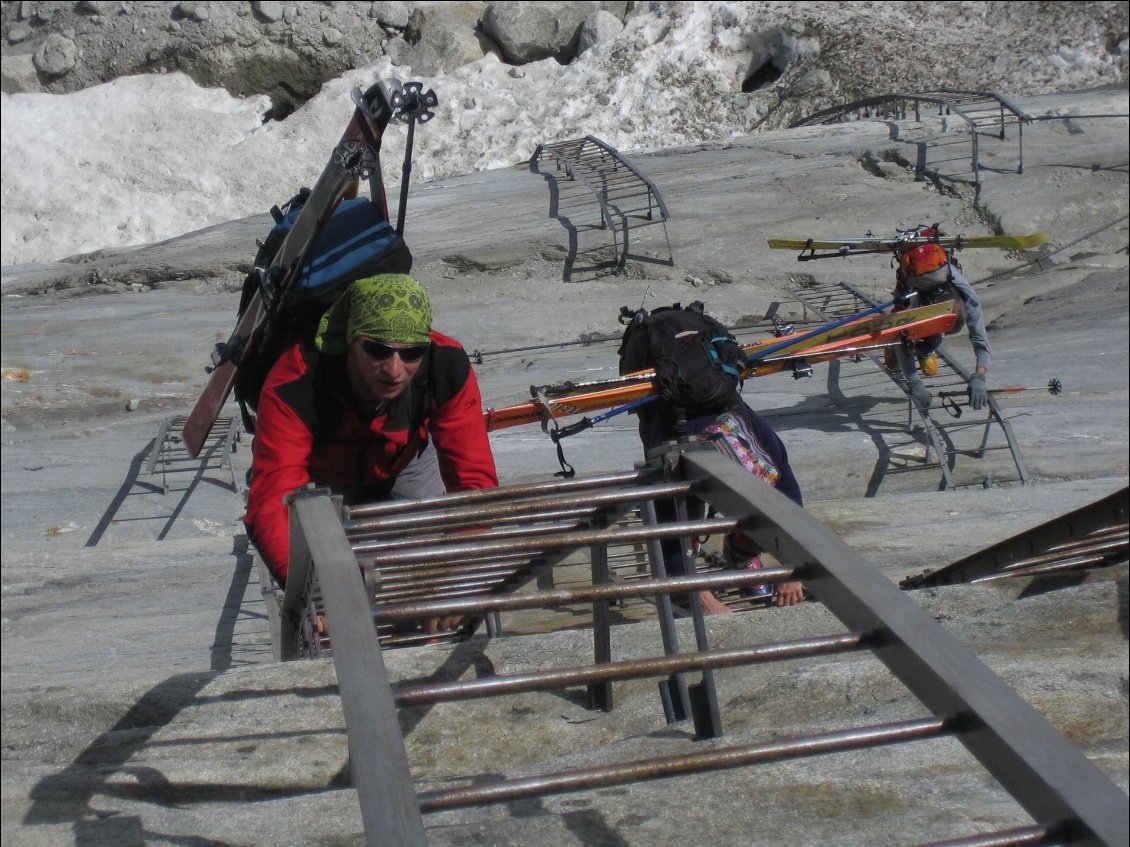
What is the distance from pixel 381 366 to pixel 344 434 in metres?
0.40

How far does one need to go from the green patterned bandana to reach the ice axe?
6200 mm

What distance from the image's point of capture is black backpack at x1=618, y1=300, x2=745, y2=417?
470 centimetres

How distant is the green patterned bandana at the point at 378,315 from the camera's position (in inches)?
126

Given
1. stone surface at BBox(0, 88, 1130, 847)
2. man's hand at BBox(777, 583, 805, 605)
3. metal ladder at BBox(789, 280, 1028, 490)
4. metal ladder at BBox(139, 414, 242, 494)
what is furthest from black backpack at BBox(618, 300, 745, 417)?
metal ladder at BBox(139, 414, 242, 494)

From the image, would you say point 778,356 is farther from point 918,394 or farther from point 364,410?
point 364,410

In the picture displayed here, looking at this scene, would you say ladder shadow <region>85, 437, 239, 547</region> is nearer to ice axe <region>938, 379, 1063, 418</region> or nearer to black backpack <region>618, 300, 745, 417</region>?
black backpack <region>618, 300, 745, 417</region>

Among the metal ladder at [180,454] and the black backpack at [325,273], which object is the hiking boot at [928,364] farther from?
the black backpack at [325,273]

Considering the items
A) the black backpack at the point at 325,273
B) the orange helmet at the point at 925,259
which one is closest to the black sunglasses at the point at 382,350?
the black backpack at the point at 325,273

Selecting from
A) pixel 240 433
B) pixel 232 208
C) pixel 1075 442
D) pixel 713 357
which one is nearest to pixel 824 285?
pixel 1075 442

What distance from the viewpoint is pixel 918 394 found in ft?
28.5

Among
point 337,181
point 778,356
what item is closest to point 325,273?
point 337,181

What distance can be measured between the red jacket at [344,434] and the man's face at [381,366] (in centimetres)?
11

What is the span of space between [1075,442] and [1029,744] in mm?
7949

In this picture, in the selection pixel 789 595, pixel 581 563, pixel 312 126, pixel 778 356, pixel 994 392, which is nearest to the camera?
pixel 789 595
